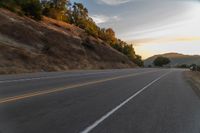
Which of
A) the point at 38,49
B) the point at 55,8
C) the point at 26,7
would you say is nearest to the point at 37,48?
the point at 38,49

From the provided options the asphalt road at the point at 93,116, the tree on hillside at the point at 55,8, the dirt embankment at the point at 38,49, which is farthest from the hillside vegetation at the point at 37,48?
the asphalt road at the point at 93,116

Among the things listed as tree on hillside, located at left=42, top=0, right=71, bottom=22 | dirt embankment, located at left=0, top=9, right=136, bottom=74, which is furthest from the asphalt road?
tree on hillside, located at left=42, top=0, right=71, bottom=22

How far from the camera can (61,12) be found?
121625 millimetres

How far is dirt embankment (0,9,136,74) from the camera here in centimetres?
4722

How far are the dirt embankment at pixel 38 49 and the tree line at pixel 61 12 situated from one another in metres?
7.35

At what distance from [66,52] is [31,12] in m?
16.7

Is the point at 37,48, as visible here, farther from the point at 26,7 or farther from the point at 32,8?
the point at 32,8

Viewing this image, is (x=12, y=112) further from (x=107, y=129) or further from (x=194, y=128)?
(x=194, y=128)

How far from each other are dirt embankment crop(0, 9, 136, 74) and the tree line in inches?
290

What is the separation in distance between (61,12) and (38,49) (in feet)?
204

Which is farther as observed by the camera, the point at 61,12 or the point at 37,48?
the point at 61,12

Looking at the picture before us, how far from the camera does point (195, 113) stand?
41.7ft

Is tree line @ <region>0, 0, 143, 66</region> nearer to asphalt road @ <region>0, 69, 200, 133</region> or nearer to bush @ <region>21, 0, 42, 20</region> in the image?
bush @ <region>21, 0, 42, 20</region>

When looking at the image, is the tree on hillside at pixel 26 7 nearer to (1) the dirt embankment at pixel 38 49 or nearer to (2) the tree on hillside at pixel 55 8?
(1) the dirt embankment at pixel 38 49
